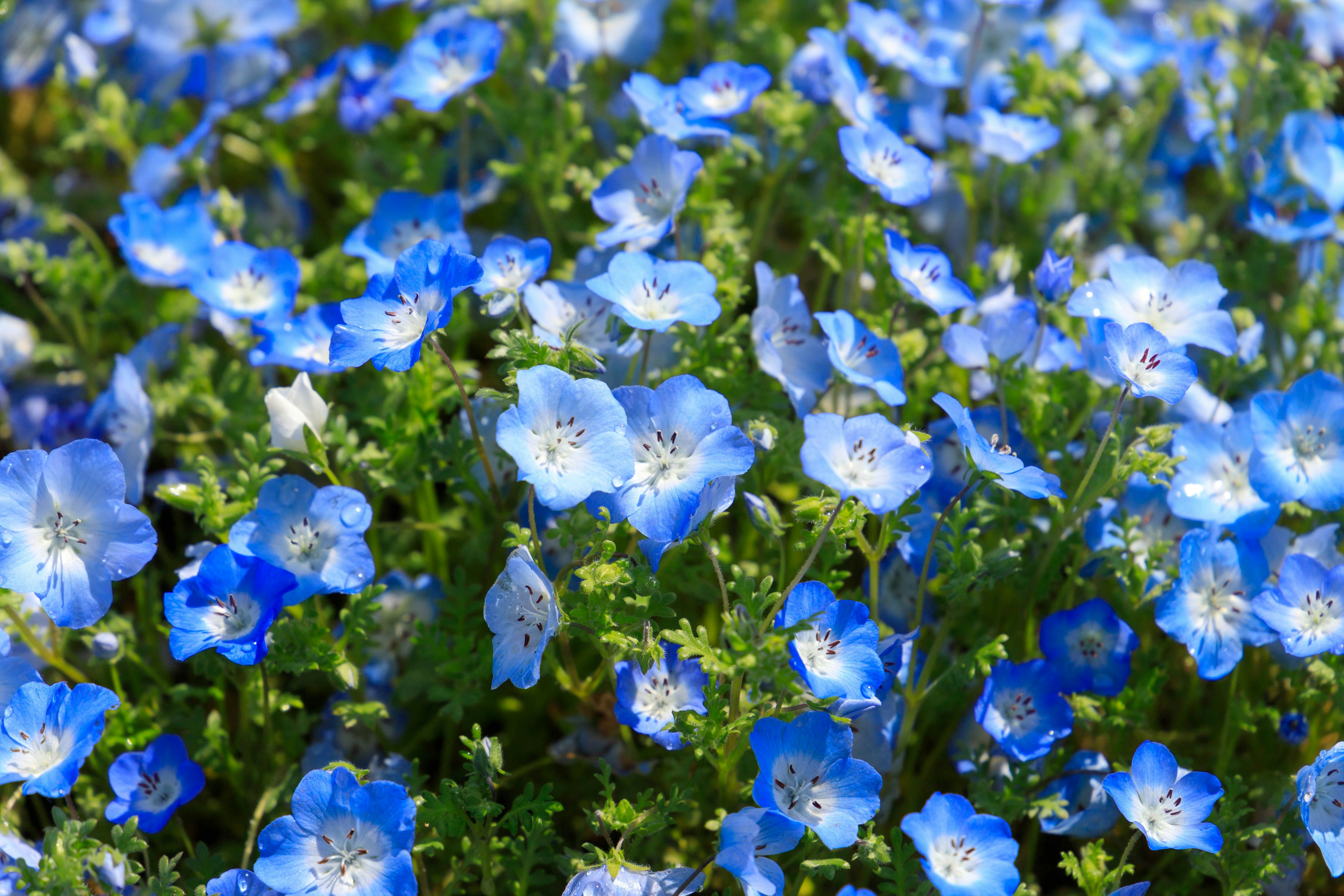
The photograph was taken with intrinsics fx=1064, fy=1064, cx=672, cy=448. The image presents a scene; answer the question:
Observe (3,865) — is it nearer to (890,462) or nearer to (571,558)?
(571,558)

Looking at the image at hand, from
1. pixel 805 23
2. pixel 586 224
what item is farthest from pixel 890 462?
pixel 805 23

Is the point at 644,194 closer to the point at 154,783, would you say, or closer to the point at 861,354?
the point at 861,354

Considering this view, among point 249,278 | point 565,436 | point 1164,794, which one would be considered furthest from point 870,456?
point 249,278

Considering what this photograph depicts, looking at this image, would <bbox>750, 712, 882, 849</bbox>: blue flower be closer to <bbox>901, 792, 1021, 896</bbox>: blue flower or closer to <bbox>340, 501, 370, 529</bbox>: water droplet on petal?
<bbox>901, 792, 1021, 896</bbox>: blue flower

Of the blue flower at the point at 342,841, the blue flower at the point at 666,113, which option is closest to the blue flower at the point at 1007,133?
the blue flower at the point at 666,113

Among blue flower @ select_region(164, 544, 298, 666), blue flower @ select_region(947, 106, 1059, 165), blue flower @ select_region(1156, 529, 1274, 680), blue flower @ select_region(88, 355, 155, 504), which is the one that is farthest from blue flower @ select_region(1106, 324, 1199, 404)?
blue flower @ select_region(88, 355, 155, 504)
